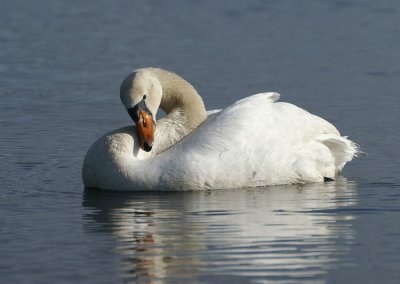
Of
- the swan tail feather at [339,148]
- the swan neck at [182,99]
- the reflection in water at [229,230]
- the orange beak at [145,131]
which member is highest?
the swan neck at [182,99]

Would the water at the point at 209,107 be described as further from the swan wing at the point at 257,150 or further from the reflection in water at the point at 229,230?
the swan wing at the point at 257,150

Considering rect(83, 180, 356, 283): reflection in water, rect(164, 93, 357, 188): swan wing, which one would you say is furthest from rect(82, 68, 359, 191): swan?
rect(83, 180, 356, 283): reflection in water

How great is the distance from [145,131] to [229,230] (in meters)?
2.47

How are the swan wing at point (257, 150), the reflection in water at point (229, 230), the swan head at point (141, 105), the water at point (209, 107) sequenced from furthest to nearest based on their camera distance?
the swan head at point (141, 105) → the swan wing at point (257, 150) → the water at point (209, 107) → the reflection in water at point (229, 230)

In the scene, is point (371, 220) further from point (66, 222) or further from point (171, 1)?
point (171, 1)

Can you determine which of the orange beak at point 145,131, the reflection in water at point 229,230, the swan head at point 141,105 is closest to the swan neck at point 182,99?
the swan head at point 141,105

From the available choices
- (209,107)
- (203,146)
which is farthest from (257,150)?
(209,107)

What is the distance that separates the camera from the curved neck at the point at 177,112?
40.7 feet

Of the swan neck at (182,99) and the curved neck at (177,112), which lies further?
the swan neck at (182,99)

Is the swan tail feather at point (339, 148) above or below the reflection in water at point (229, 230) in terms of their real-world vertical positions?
above

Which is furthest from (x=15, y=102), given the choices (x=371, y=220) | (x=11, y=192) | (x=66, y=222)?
(x=371, y=220)

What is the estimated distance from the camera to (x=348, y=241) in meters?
9.37

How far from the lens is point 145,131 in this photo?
12.0m

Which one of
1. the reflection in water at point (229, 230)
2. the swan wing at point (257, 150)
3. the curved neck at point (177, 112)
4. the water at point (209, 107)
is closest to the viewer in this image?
the reflection in water at point (229, 230)
